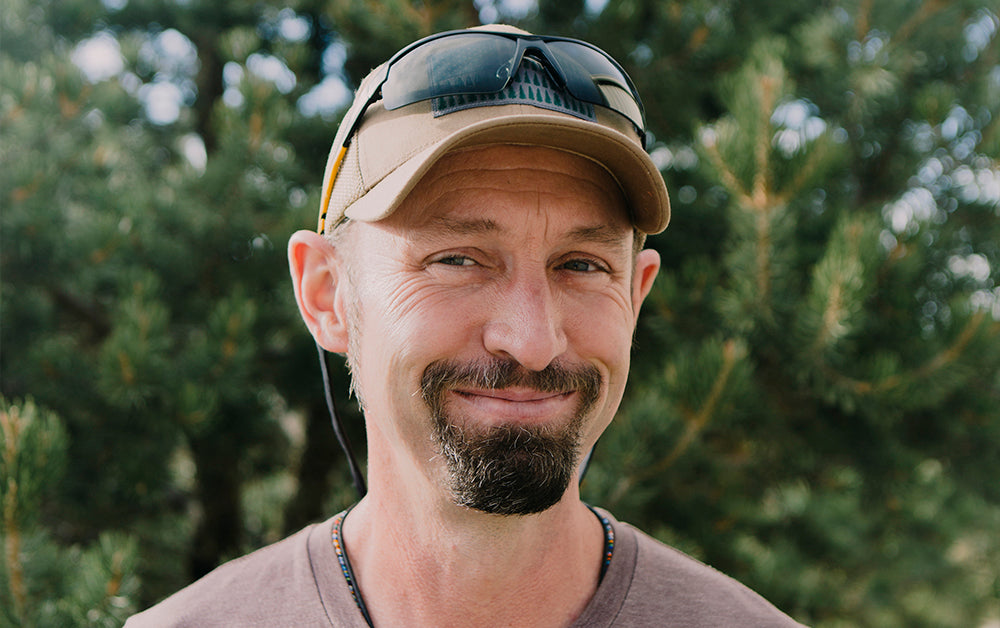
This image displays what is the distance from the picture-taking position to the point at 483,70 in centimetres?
117

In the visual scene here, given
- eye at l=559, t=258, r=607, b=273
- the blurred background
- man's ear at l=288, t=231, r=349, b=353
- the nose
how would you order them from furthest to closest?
the blurred background → man's ear at l=288, t=231, r=349, b=353 → eye at l=559, t=258, r=607, b=273 → the nose

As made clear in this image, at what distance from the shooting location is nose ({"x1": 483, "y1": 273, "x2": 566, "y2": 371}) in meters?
1.08

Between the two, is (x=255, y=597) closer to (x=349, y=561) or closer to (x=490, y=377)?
(x=349, y=561)

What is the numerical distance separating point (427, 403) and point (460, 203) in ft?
1.05

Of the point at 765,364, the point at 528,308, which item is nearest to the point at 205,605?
the point at 528,308

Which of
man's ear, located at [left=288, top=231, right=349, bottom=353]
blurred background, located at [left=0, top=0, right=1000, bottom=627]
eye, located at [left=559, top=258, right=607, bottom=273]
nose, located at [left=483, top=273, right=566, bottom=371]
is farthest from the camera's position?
blurred background, located at [left=0, top=0, right=1000, bottom=627]

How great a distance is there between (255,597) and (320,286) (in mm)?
580

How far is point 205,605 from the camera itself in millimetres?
1322

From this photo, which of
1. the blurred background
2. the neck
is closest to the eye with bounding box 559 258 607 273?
the neck

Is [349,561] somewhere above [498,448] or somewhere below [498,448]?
below

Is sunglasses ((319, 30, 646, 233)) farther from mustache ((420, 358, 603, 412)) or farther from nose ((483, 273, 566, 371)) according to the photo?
mustache ((420, 358, 603, 412))

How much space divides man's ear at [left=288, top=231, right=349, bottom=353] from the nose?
37 centimetres

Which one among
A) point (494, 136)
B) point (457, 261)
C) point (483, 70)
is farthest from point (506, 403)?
point (483, 70)

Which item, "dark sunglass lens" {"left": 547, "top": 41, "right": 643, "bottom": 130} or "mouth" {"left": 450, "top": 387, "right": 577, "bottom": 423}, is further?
"dark sunglass lens" {"left": 547, "top": 41, "right": 643, "bottom": 130}
